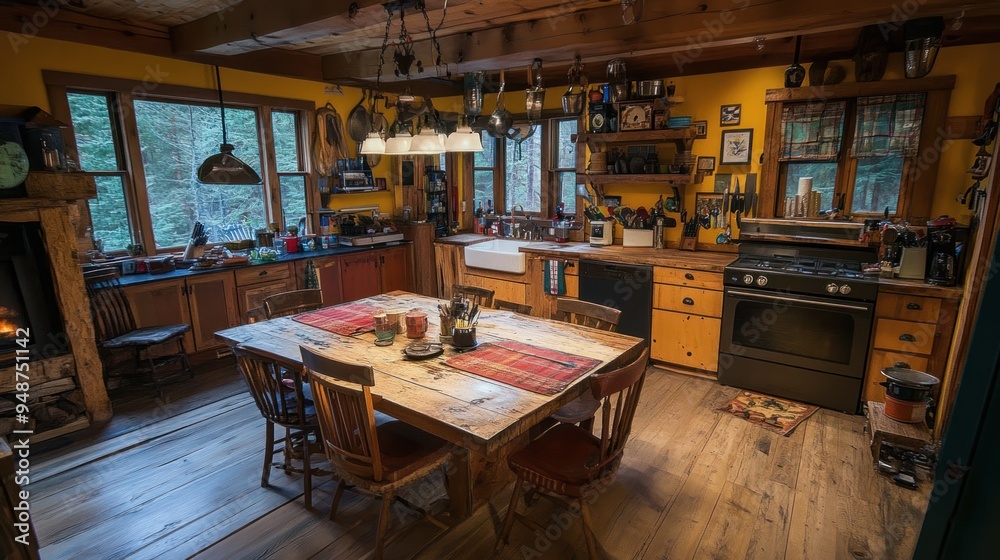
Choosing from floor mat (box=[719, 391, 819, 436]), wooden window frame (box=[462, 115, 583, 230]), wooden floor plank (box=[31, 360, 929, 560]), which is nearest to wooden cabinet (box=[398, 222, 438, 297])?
wooden window frame (box=[462, 115, 583, 230])

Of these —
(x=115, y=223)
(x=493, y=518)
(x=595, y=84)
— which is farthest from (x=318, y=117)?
(x=493, y=518)

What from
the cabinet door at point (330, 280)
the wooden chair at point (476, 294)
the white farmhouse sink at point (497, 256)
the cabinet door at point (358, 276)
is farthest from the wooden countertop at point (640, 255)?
the cabinet door at point (330, 280)

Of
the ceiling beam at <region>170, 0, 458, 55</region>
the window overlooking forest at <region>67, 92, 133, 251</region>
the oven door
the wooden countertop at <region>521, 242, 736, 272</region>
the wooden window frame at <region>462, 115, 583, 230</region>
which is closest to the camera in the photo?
the ceiling beam at <region>170, 0, 458, 55</region>

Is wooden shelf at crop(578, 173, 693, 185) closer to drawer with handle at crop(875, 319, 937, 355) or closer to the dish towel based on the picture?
the dish towel

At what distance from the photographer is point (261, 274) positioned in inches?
171

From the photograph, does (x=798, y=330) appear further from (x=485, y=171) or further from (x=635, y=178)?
(x=485, y=171)

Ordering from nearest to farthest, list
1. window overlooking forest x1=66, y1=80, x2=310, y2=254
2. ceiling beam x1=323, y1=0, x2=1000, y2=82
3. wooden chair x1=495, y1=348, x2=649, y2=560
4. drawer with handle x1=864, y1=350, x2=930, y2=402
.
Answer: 1. wooden chair x1=495, y1=348, x2=649, y2=560
2. ceiling beam x1=323, y1=0, x2=1000, y2=82
3. drawer with handle x1=864, y1=350, x2=930, y2=402
4. window overlooking forest x1=66, y1=80, x2=310, y2=254

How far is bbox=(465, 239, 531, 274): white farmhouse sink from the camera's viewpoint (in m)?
4.83

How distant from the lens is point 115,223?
3.92 m

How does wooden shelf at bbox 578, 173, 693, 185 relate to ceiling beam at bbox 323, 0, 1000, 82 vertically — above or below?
below

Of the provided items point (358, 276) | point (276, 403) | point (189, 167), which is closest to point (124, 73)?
point (189, 167)

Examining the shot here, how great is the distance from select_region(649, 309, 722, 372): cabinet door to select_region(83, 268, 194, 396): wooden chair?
12.5ft

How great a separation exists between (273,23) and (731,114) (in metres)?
3.53

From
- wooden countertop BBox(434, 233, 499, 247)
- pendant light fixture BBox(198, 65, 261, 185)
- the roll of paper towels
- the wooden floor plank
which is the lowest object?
the wooden floor plank
